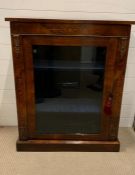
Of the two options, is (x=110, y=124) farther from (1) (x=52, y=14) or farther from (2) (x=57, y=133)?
(1) (x=52, y=14)

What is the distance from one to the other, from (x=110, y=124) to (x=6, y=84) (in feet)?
3.29

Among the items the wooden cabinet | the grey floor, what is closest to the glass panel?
the wooden cabinet

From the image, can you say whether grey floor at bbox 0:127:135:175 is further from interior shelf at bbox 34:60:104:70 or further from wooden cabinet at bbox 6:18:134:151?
interior shelf at bbox 34:60:104:70

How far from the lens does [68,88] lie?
60.8 inches

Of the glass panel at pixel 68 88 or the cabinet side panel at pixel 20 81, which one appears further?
the glass panel at pixel 68 88

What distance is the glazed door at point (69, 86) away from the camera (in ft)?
4.42

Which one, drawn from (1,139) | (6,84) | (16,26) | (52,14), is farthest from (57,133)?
(52,14)
